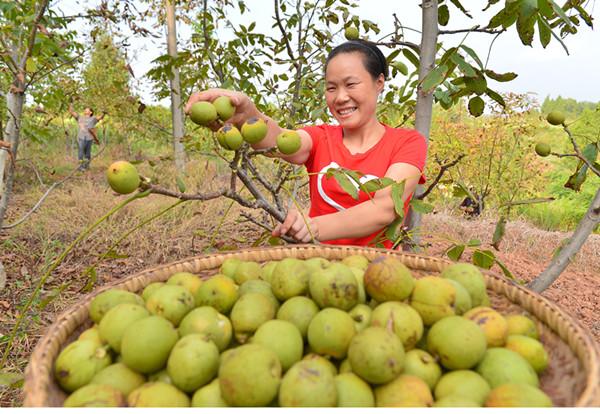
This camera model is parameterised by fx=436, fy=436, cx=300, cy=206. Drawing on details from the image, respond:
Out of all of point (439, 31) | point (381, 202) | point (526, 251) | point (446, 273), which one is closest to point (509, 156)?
point (526, 251)

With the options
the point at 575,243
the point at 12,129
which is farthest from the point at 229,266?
the point at 12,129

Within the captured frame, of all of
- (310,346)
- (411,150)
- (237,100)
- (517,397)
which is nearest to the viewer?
(517,397)

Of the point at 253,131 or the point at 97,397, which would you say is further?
the point at 253,131

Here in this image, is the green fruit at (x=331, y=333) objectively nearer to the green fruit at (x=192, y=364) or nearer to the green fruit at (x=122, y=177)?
the green fruit at (x=192, y=364)

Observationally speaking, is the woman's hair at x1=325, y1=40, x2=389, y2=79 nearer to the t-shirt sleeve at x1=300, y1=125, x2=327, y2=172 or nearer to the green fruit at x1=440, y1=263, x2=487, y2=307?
the t-shirt sleeve at x1=300, y1=125, x2=327, y2=172

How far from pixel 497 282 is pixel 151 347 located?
1.37 m

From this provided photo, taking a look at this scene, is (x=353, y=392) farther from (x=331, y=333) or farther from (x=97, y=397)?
(x=97, y=397)

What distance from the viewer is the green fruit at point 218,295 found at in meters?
1.50

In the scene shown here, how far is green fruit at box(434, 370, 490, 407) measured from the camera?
3.80ft

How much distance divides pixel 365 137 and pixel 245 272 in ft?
4.48

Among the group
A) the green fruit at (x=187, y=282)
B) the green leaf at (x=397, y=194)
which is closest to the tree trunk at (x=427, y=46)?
the green leaf at (x=397, y=194)

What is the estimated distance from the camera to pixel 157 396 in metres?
Answer: 1.11

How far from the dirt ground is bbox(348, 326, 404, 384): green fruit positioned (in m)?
1.92

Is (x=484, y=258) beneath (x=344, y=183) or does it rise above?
beneath
